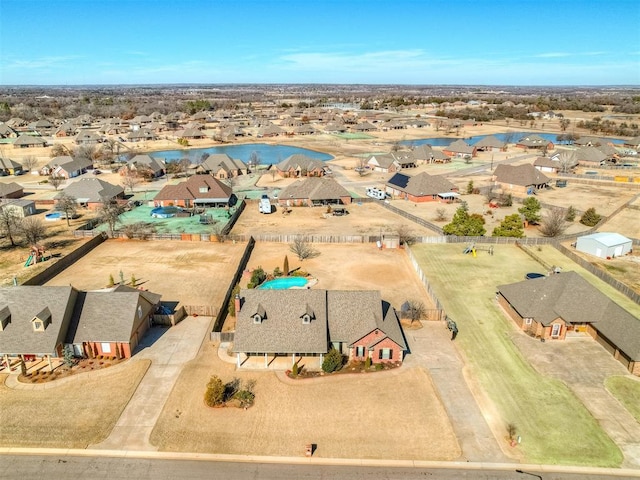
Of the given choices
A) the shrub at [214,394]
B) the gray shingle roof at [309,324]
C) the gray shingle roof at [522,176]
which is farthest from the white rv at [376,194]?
the shrub at [214,394]

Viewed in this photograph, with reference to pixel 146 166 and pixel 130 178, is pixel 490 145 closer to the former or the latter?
pixel 146 166

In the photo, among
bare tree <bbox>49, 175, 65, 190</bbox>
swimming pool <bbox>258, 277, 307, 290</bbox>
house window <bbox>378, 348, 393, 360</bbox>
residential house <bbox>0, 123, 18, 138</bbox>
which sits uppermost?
residential house <bbox>0, 123, 18, 138</bbox>

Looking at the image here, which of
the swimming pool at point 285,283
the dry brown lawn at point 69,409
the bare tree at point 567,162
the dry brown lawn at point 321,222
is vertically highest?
the bare tree at point 567,162

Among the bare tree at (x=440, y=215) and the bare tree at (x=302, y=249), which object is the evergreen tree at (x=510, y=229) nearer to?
the bare tree at (x=440, y=215)

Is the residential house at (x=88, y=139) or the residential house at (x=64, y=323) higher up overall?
the residential house at (x=88, y=139)

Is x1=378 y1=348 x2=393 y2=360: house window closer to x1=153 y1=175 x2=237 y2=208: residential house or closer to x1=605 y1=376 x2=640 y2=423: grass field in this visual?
x1=605 y1=376 x2=640 y2=423: grass field

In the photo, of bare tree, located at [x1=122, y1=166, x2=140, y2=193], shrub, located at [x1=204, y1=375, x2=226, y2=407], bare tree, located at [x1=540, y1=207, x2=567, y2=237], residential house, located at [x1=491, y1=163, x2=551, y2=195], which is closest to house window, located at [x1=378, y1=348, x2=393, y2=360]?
shrub, located at [x1=204, y1=375, x2=226, y2=407]
